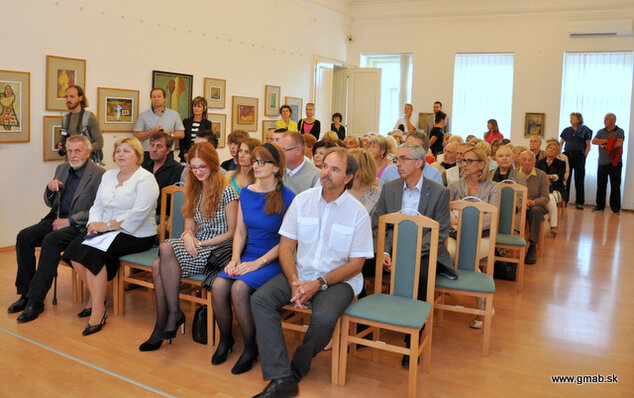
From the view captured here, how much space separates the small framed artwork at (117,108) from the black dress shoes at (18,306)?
10.7ft

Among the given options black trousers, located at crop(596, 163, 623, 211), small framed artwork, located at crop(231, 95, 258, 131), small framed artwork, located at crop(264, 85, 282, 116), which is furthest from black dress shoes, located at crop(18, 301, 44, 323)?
black trousers, located at crop(596, 163, 623, 211)

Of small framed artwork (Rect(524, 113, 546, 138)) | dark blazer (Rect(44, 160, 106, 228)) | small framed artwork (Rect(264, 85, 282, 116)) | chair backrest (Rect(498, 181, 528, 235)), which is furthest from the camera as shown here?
small framed artwork (Rect(524, 113, 546, 138))

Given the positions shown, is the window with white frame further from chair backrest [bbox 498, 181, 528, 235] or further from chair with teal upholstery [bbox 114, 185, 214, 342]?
chair with teal upholstery [bbox 114, 185, 214, 342]

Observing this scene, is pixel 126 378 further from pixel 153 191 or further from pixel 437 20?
pixel 437 20

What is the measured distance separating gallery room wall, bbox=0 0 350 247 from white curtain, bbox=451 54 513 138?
357cm

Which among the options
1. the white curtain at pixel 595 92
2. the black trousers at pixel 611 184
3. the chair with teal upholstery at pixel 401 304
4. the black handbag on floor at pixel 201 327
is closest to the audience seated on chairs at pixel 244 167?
the black handbag on floor at pixel 201 327

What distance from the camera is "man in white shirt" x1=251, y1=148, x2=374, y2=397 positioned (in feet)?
10.7

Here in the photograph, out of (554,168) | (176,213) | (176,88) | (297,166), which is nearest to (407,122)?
(554,168)

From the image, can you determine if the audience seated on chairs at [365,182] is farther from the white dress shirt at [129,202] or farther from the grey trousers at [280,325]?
the white dress shirt at [129,202]

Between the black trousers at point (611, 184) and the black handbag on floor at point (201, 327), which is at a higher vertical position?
the black trousers at point (611, 184)

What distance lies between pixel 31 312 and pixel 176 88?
4.81 meters

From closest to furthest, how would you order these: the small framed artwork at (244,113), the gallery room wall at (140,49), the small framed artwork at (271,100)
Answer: the gallery room wall at (140,49) < the small framed artwork at (244,113) < the small framed artwork at (271,100)

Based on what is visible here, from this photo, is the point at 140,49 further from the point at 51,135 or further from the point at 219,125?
the point at 219,125

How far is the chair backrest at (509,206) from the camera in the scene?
220 inches
